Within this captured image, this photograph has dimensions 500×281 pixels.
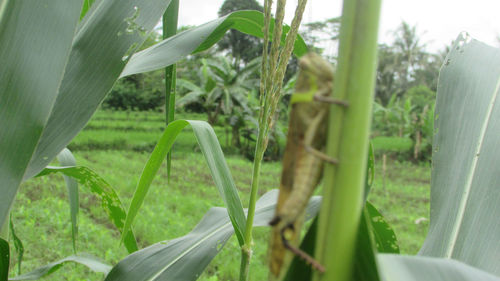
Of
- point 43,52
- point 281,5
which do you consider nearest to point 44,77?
point 43,52

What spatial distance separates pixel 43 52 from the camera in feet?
1.38

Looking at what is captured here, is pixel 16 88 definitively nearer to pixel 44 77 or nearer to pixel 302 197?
pixel 44 77

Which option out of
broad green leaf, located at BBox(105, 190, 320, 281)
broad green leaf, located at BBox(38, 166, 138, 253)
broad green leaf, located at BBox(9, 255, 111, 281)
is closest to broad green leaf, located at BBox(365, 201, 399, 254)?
broad green leaf, located at BBox(105, 190, 320, 281)

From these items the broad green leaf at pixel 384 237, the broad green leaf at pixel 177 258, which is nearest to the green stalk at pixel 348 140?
the broad green leaf at pixel 384 237

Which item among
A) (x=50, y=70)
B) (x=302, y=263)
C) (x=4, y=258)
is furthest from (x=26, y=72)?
(x=302, y=263)

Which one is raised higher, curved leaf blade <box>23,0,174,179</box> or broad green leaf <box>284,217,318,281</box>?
curved leaf blade <box>23,0,174,179</box>

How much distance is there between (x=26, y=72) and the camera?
0.42 metres

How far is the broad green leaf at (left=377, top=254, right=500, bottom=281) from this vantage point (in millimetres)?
216

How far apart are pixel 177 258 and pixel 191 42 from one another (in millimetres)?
405

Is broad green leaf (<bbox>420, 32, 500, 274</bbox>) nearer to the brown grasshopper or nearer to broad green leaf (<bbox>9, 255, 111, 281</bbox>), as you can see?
the brown grasshopper

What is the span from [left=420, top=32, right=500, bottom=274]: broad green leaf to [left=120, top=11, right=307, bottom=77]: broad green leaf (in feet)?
0.95

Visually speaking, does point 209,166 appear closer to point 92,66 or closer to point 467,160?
point 92,66

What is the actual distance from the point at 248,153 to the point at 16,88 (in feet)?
19.2

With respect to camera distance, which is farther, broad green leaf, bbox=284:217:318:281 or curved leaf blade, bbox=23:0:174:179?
curved leaf blade, bbox=23:0:174:179
